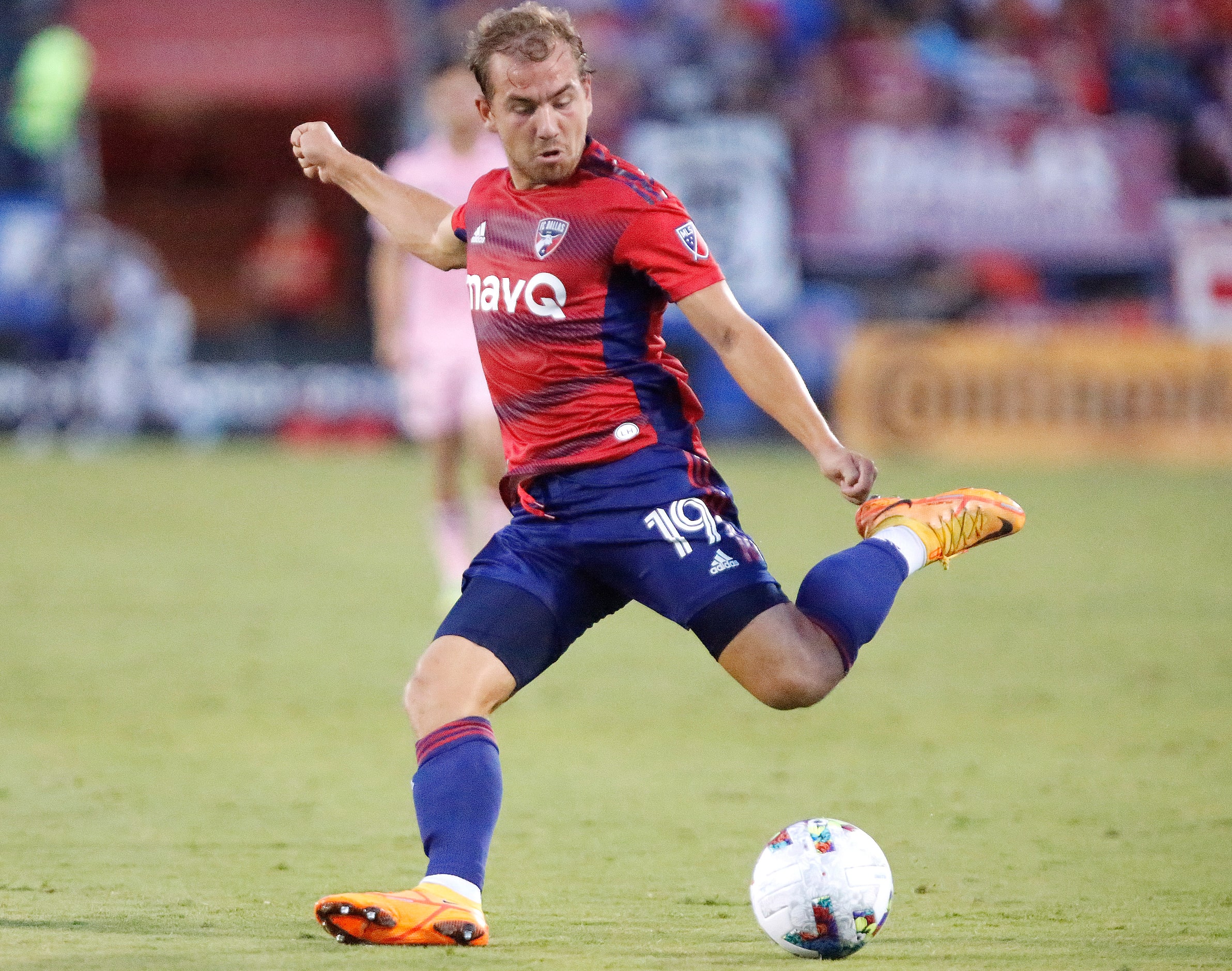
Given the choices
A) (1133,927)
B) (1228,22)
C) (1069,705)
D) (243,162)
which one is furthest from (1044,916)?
(243,162)

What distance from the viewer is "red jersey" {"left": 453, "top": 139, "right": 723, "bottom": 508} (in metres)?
4.12

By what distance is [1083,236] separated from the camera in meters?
20.0

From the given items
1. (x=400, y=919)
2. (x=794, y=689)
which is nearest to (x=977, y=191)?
(x=794, y=689)

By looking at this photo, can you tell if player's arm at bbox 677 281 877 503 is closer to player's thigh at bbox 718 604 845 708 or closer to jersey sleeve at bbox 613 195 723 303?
jersey sleeve at bbox 613 195 723 303

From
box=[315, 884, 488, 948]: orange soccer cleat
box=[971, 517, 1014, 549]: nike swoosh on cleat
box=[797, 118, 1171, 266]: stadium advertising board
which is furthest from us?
box=[797, 118, 1171, 266]: stadium advertising board

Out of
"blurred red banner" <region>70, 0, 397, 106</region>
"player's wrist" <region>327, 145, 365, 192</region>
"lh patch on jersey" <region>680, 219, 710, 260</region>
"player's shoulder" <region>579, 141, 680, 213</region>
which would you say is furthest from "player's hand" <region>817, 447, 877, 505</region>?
"blurred red banner" <region>70, 0, 397, 106</region>

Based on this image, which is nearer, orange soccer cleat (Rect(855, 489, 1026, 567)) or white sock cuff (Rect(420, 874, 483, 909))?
white sock cuff (Rect(420, 874, 483, 909))

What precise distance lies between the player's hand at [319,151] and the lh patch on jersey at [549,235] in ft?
2.75

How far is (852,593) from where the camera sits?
14.4 feet

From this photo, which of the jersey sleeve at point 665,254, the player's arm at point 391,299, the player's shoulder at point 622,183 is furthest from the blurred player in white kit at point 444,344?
the jersey sleeve at point 665,254

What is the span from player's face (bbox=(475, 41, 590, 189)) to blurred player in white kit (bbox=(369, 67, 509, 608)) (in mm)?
4800

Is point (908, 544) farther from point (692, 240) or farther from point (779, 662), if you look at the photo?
point (692, 240)

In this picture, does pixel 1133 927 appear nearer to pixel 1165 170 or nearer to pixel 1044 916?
pixel 1044 916

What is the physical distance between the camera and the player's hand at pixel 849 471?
13.2 feet
